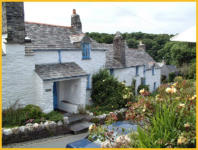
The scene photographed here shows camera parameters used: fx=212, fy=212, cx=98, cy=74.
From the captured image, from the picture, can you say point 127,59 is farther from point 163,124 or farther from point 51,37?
point 163,124

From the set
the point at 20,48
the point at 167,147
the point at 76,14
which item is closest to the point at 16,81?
the point at 20,48

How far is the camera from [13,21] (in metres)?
11.6

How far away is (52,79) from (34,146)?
3882 mm

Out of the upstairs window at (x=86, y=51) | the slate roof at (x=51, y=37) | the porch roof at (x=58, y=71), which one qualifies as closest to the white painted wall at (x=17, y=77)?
the porch roof at (x=58, y=71)

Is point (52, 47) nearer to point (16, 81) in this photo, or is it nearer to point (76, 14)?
point (16, 81)

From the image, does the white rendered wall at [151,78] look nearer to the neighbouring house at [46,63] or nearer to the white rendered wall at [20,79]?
the neighbouring house at [46,63]

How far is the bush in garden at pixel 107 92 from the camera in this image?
15242mm

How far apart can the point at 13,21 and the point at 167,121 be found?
10.1 meters

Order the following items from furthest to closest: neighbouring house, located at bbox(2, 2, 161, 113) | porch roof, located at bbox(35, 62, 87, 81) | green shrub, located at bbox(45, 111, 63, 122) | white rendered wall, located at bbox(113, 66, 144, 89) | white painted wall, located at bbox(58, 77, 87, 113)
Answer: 1. white rendered wall, located at bbox(113, 66, 144, 89)
2. white painted wall, located at bbox(58, 77, 87, 113)
3. porch roof, located at bbox(35, 62, 87, 81)
4. green shrub, located at bbox(45, 111, 63, 122)
5. neighbouring house, located at bbox(2, 2, 161, 113)

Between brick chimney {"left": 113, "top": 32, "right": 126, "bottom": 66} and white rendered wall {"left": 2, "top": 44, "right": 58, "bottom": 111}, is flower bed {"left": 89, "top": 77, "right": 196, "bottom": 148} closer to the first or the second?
white rendered wall {"left": 2, "top": 44, "right": 58, "bottom": 111}

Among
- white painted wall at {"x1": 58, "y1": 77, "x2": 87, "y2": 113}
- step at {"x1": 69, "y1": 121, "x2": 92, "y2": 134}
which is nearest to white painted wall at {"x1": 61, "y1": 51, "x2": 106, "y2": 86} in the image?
white painted wall at {"x1": 58, "y1": 77, "x2": 87, "y2": 113}

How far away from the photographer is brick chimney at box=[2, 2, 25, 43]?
1133 centimetres

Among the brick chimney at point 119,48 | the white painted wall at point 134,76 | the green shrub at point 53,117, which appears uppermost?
the brick chimney at point 119,48

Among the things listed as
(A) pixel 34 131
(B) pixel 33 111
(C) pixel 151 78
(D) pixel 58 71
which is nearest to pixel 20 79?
(B) pixel 33 111
